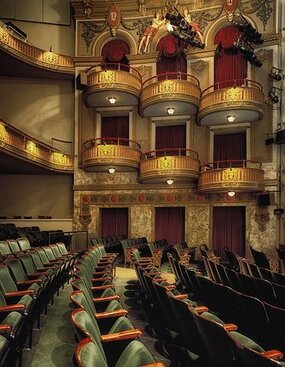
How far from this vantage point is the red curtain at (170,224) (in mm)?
5484

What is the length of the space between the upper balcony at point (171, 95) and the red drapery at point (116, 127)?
0.54 m

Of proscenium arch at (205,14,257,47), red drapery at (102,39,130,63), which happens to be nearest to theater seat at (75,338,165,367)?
proscenium arch at (205,14,257,47)

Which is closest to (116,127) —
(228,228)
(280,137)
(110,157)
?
(110,157)

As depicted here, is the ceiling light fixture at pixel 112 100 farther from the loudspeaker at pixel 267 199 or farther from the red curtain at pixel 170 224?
the loudspeaker at pixel 267 199

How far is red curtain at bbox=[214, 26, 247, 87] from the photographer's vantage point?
17.9 ft

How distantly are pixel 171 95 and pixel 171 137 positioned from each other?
0.97m

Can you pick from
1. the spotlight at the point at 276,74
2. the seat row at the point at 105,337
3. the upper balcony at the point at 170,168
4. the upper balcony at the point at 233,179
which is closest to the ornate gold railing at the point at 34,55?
the upper balcony at the point at 170,168

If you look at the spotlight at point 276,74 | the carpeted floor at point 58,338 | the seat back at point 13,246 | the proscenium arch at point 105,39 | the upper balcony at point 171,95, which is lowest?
the carpeted floor at point 58,338

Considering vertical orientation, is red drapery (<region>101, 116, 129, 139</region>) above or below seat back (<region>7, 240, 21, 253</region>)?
above

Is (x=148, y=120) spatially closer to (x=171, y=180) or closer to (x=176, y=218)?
(x=171, y=180)

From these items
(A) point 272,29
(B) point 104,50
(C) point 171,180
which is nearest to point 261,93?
(A) point 272,29

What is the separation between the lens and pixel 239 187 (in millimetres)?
4613

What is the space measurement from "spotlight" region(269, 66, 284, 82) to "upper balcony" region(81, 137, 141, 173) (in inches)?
89.3

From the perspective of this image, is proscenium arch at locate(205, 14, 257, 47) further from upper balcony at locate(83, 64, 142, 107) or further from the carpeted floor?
the carpeted floor
